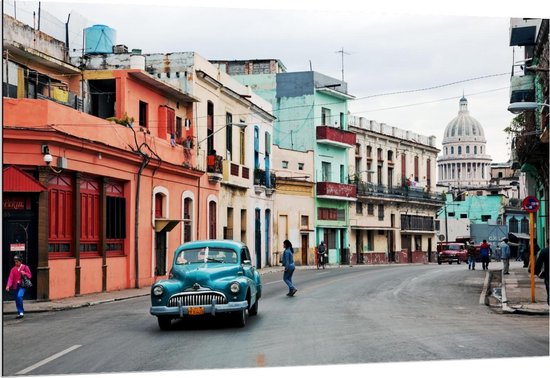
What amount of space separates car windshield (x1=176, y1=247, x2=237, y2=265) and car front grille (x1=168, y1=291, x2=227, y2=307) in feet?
4.54

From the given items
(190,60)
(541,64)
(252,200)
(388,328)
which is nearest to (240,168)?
(252,200)

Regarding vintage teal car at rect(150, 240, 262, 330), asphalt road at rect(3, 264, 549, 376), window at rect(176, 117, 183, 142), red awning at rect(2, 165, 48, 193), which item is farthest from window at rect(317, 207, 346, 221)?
vintage teal car at rect(150, 240, 262, 330)

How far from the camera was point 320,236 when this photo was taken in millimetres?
59000

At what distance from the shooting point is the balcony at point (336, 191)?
58737mm

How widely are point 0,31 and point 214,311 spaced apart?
612 centimetres

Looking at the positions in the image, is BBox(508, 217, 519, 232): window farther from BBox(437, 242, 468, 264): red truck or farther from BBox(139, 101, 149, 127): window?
BBox(139, 101, 149, 127): window

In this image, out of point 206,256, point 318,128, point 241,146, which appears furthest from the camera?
point 318,128

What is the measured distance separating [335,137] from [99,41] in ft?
98.3

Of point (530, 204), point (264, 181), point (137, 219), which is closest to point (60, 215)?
point (137, 219)

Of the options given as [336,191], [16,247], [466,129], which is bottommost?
[16,247]

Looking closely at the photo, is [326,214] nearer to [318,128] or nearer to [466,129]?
[318,128]

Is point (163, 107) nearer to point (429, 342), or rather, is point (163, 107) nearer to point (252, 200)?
point (252, 200)

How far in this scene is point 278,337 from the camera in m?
14.5

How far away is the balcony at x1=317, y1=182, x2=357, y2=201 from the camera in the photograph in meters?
58.7
